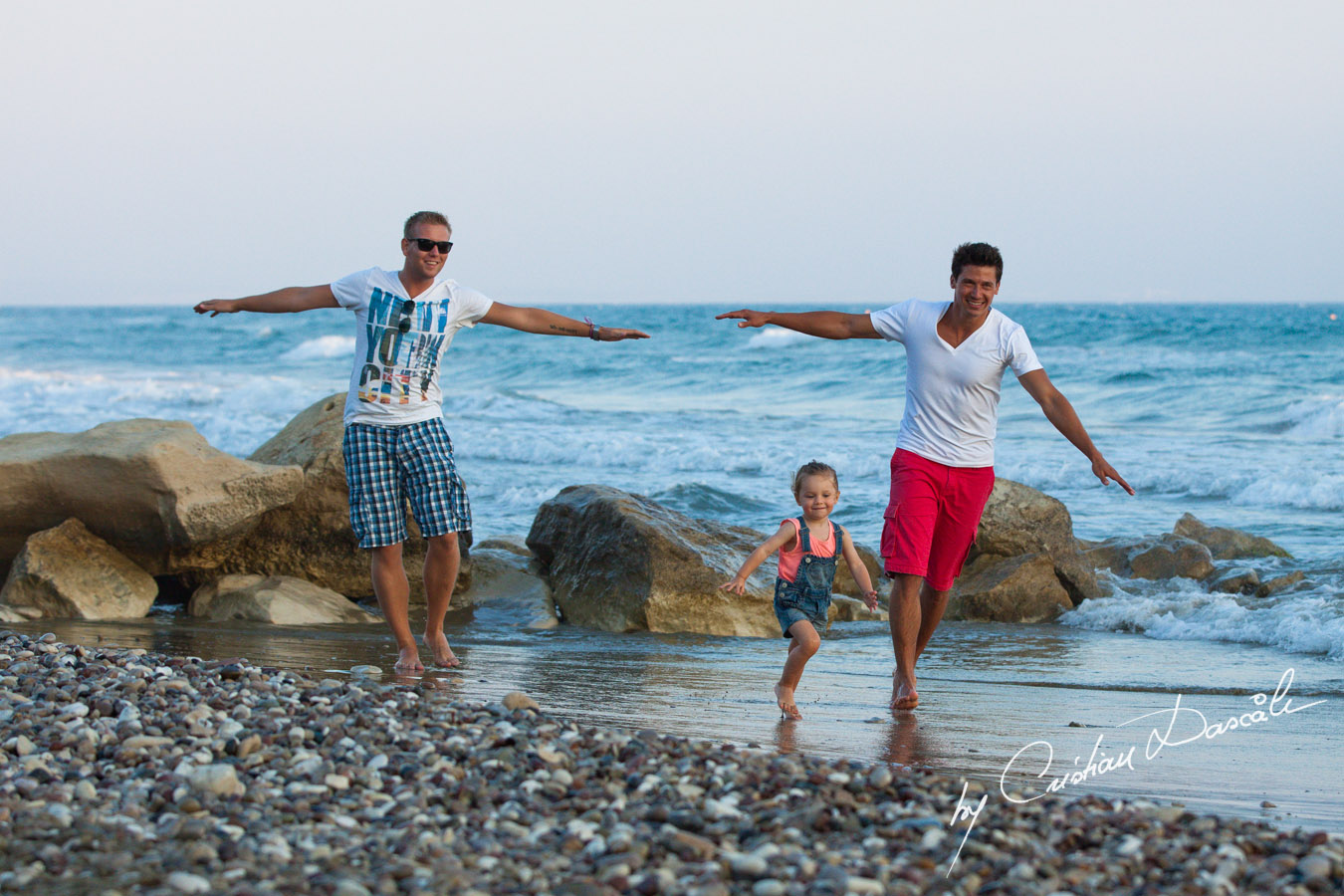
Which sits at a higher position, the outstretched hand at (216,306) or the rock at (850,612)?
the outstretched hand at (216,306)

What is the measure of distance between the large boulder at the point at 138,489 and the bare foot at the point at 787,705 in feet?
12.3

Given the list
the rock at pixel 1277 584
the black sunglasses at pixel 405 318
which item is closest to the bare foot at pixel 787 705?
the black sunglasses at pixel 405 318

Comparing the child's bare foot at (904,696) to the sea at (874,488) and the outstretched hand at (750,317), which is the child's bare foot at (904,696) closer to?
the sea at (874,488)

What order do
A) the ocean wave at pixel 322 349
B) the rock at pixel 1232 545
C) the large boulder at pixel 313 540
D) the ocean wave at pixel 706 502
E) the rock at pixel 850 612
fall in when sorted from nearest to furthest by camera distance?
1. the large boulder at pixel 313 540
2. the rock at pixel 850 612
3. the rock at pixel 1232 545
4. the ocean wave at pixel 706 502
5. the ocean wave at pixel 322 349

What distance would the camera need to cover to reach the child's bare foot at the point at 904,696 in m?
5.30

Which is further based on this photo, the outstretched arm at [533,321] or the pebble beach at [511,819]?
the outstretched arm at [533,321]

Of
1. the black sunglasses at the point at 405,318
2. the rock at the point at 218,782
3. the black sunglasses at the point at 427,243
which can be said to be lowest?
the rock at the point at 218,782

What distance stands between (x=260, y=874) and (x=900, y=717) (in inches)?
116

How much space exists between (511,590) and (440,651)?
252 centimetres

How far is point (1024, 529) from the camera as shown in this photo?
9.14 metres

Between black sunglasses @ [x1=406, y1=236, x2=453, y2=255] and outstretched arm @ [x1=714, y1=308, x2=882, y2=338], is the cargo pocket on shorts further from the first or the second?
black sunglasses @ [x1=406, y1=236, x2=453, y2=255]

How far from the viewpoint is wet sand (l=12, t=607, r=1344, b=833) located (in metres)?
4.37

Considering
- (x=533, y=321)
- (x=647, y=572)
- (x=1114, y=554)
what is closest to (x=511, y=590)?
(x=647, y=572)

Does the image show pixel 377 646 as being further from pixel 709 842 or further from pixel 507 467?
pixel 507 467
